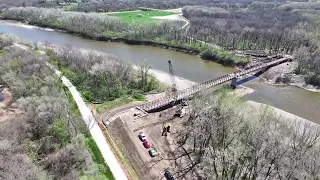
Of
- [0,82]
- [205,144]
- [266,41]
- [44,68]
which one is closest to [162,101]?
[205,144]

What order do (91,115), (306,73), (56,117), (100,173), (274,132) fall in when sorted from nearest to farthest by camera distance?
1. (274,132)
2. (100,173)
3. (56,117)
4. (91,115)
5. (306,73)

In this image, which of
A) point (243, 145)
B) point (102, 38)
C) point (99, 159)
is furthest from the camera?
point (102, 38)

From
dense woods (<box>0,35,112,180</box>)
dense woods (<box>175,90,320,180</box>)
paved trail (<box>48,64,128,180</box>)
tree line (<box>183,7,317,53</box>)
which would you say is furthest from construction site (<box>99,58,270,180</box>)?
tree line (<box>183,7,317,53</box>)

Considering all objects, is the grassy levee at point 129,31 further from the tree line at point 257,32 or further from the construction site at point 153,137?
the construction site at point 153,137

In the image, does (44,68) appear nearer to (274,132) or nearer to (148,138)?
(148,138)

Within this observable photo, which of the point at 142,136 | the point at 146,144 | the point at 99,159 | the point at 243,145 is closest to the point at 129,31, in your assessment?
the point at 142,136

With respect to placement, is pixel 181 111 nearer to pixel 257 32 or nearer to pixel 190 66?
pixel 190 66
